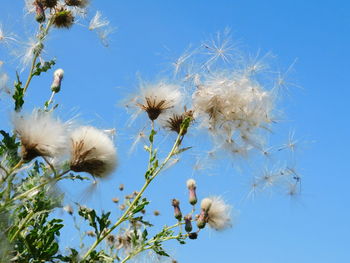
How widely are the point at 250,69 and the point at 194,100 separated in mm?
642

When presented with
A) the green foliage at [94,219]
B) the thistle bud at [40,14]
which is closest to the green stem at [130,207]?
the green foliage at [94,219]

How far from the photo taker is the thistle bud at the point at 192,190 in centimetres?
357

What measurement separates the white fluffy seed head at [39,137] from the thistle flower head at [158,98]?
1144mm

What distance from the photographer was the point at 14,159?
7.63ft

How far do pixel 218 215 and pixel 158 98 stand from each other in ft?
2.85

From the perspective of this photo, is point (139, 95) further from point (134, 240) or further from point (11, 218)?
point (11, 218)

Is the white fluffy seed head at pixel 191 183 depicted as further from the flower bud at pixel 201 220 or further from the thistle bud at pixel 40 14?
the thistle bud at pixel 40 14

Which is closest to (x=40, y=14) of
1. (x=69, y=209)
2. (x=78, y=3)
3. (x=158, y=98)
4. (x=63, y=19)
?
(x=63, y=19)

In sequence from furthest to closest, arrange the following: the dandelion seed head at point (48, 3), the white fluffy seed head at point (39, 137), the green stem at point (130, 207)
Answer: the dandelion seed head at point (48, 3) → the green stem at point (130, 207) → the white fluffy seed head at point (39, 137)

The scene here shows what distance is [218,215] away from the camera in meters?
3.74

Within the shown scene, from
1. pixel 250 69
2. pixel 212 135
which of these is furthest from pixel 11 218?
pixel 250 69

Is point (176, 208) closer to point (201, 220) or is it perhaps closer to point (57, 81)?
point (201, 220)

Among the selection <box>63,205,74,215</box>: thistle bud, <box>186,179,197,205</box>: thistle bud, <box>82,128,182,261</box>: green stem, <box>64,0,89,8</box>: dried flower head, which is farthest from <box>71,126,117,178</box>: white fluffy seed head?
<box>63,205,74,215</box>: thistle bud

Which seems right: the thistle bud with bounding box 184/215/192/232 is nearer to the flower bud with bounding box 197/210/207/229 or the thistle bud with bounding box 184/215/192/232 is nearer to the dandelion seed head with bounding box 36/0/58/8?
the flower bud with bounding box 197/210/207/229
